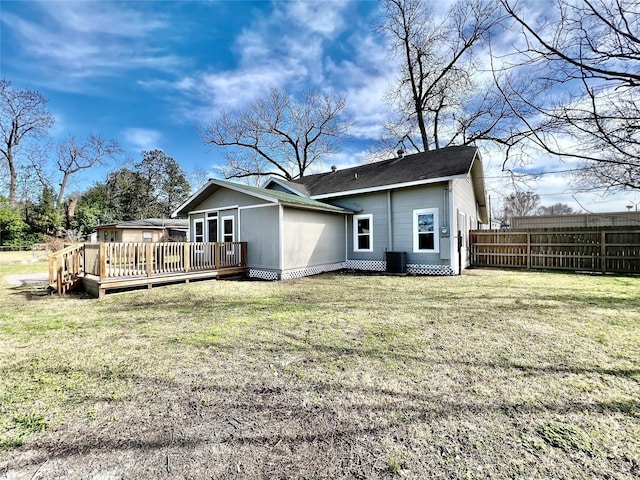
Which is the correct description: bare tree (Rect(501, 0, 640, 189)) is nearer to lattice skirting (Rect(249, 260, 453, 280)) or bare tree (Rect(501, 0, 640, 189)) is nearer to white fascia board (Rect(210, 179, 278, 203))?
white fascia board (Rect(210, 179, 278, 203))

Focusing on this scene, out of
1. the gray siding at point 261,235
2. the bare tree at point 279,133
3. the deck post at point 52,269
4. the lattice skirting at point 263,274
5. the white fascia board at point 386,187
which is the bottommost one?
the lattice skirting at point 263,274

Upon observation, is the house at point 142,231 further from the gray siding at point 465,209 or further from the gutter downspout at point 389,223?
the gray siding at point 465,209

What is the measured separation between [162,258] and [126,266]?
33.3 inches

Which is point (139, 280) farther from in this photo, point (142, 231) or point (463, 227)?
point (142, 231)

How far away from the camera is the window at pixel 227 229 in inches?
421

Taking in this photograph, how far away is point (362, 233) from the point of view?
11508 mm

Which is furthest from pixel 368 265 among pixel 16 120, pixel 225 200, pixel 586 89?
pixel 16 120

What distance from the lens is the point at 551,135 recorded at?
9.07 ft

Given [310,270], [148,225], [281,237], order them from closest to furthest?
[281,237] < [310,270] < [148,225]

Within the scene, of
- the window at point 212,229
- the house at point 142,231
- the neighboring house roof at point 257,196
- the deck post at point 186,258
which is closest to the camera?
the deck post at point 186,258

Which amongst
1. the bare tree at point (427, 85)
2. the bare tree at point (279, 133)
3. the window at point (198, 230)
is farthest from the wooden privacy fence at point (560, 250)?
the bare tree at point (279, 133)

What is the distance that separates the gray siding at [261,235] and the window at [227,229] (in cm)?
62

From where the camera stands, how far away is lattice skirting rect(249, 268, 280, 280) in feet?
30.3

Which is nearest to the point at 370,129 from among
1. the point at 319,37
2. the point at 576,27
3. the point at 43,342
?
the point at 319,37
